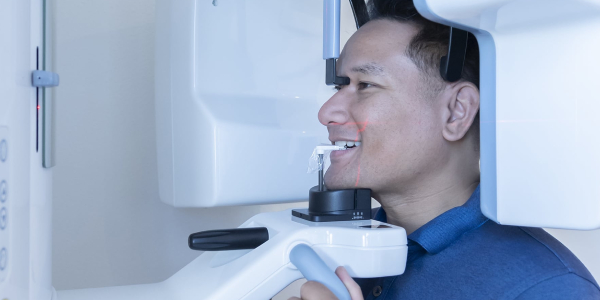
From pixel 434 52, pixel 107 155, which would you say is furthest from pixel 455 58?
pixel 107 155

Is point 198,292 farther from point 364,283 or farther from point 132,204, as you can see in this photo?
point 132,204

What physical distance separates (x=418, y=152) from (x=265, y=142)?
35cm

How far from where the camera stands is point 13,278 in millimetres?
620

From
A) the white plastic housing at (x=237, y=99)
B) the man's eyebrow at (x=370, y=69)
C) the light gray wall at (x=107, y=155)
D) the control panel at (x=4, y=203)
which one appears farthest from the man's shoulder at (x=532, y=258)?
the light gray wall at (x=107, y=155)

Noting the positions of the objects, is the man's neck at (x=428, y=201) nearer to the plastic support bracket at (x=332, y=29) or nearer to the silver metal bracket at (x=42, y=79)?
the plastic support bracket at (x=332, y=29)

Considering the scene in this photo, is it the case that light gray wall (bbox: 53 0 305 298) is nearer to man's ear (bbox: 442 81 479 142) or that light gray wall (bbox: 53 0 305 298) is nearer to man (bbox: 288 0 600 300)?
man (bbox: 288 0 600 300)

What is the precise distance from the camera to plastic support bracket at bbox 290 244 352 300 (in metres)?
0.74

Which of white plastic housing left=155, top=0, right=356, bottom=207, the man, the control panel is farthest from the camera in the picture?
white plastic housing left=155, top=0, right=356, bottom=207

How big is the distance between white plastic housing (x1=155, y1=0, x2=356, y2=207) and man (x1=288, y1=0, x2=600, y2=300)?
0.18 meters

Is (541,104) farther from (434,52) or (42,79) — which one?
(42,79)

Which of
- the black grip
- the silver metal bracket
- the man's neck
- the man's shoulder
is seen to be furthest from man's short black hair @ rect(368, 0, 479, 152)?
the silver metal bracket

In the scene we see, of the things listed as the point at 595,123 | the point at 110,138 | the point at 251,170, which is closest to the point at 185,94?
the point at 251,170

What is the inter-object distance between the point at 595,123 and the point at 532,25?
15cm

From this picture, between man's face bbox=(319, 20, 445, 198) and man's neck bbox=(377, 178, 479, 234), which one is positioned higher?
man's face bbox=(319, 20, 445, 198)
